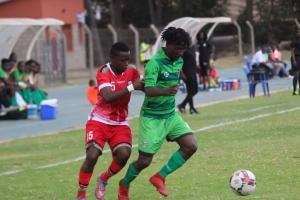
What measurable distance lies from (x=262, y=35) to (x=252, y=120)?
35099 millimetres

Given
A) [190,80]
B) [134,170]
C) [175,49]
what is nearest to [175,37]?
[175,49]

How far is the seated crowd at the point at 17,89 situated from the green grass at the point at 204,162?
5.00 meters

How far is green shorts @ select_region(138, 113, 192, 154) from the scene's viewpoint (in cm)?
884

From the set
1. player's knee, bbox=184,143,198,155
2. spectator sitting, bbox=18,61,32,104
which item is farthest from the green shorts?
spectator sitting, bbox=18,61,32,104

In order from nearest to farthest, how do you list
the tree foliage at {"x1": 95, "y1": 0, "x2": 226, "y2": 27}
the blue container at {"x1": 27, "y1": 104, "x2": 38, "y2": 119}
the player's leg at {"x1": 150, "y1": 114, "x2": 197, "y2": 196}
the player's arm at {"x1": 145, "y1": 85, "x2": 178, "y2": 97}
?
the player's arm at {"x1": 145, "y1": 85, "x2": 178, "y2": 97} → the player's leg at {"x1": 150, "y1": 114, "x2": 197, "y2": 196} → the blue container at {"x1": 27, "y1": 104, "x2": 38, "y2": 119} → the tree foliage at {"x1": 95, "y1": 0, "x2": 226, "y2": 27}

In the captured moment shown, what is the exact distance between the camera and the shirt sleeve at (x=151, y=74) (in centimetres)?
864

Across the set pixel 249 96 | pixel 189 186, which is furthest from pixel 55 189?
pixel 249 96

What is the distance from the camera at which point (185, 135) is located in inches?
354

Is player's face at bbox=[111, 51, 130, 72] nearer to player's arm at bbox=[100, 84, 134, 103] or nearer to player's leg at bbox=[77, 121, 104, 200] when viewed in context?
player's arm at bbox=[100, 84, 134, 103]

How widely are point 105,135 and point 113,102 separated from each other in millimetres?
371

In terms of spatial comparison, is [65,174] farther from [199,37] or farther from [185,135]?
[199,37]

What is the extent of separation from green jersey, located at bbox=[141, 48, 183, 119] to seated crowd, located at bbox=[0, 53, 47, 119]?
14062 mm

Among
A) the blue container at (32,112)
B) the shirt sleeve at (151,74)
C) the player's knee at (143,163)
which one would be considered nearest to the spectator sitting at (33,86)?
the blue container at (32,112)

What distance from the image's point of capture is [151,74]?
8.67 m
